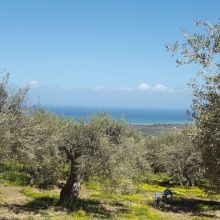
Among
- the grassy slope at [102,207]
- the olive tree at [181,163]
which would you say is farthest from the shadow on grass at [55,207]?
the olive tree at [181,163]

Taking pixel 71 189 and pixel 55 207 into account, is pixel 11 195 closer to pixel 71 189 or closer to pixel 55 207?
pixel 71 189

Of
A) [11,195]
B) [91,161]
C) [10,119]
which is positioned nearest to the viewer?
[10,119]

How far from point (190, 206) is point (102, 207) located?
40.3 feet

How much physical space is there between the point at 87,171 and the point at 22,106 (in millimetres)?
11790

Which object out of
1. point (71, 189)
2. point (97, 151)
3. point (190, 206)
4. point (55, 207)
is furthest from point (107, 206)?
point (190, 206)

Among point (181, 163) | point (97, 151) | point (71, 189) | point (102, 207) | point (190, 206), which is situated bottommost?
point (190, 206)

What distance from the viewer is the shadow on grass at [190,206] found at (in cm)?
4495

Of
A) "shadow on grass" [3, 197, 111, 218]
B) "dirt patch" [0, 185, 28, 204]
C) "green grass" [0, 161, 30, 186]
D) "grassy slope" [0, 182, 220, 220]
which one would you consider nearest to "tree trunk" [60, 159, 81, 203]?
"shadow on grass" [3, 197, 111, 218]

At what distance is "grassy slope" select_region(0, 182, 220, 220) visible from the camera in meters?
34.8

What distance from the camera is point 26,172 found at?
57.9 m

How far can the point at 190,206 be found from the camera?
49.1m

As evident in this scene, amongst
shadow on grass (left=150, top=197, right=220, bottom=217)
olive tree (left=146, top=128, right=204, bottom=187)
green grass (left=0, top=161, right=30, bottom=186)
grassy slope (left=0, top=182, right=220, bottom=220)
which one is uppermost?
olive tree (left=146, top=128, right=204, bottom=187)

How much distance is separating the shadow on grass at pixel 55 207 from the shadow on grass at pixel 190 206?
7.29 metres

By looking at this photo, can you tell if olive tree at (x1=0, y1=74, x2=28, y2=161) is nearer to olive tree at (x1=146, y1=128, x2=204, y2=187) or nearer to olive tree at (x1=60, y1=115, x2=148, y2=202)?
olive tree at (x1=60, y1=115, x2=148, y2=202)
